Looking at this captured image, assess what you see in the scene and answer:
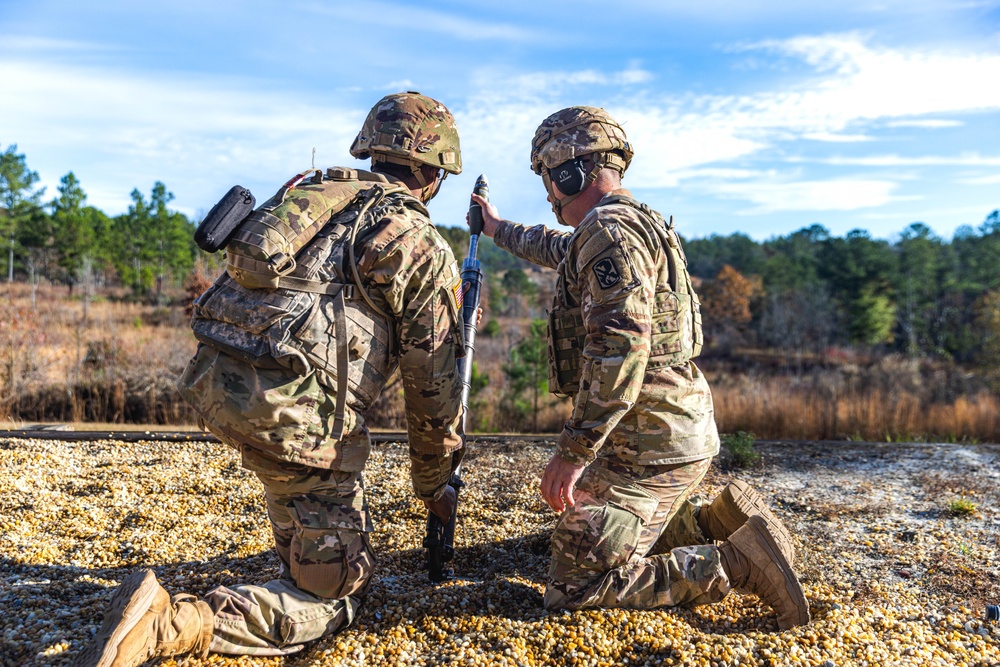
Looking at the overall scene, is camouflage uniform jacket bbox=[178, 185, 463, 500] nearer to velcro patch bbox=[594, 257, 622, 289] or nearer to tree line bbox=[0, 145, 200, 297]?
velcro patch bbox=[594, 257, 622, 289]

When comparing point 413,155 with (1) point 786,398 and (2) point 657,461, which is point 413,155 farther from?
(1) point 786,398

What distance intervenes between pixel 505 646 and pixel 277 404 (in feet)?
4.28

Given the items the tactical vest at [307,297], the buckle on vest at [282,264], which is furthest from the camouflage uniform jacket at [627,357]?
the buckle on vest at [282,264]

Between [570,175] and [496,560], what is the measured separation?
2067 mm

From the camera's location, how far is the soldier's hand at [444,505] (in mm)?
3279

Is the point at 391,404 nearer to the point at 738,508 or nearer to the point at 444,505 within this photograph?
the point at 444,505

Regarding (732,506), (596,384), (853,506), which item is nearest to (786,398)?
(853,506)

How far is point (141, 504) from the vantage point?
442 cm

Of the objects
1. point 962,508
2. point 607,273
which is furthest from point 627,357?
point 962,508

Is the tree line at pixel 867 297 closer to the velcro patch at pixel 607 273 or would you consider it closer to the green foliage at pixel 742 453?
the green foliage at pixel 742 453

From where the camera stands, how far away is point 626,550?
3055 millimetres

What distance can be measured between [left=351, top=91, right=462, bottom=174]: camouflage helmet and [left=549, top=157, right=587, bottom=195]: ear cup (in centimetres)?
51

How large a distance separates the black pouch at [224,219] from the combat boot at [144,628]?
1160mm

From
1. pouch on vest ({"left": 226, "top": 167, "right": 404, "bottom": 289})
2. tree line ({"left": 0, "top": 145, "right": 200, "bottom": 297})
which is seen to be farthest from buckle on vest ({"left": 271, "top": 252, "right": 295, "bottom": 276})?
tree line ({"left": 0, "top": 145, "right": 200, "bottom": 297})
